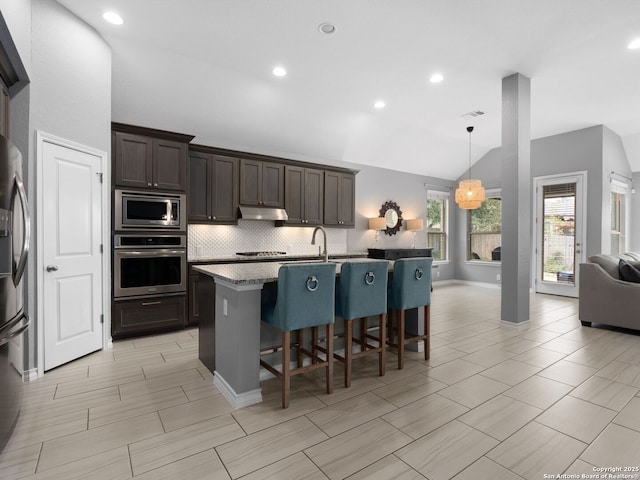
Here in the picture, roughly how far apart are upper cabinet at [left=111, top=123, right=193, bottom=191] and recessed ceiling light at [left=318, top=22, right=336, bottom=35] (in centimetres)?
211

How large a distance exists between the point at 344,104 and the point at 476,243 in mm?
5293

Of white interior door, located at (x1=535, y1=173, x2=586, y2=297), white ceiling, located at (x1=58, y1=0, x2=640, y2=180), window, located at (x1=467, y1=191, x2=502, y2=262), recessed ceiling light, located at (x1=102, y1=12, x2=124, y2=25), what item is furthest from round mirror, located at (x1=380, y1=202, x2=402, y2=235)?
recessed ceiling light, located at (x1=102, y1=12, x2=124, y2=25)

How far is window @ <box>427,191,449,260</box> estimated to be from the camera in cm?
866

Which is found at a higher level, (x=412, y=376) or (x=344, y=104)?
(x=344, y=104)

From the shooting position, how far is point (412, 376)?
2.93 meters

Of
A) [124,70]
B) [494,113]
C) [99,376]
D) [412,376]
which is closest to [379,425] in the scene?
[412,376]

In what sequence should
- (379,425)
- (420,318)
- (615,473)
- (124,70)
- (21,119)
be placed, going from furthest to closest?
(124,70)
(420,318)
(21,119)
(379,425)
(615,473)

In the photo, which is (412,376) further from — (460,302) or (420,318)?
(460,302)

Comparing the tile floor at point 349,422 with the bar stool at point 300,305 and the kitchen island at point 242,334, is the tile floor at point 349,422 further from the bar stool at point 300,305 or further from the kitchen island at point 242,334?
the bar stool at point 300,305

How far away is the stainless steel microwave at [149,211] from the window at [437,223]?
6246 millimetres

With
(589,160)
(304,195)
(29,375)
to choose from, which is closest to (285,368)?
(29,375)

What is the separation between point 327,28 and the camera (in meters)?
3.35

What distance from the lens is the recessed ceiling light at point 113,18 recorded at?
10.3 feet

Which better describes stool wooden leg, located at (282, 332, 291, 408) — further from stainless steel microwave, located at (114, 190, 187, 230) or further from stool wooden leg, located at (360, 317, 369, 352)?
stainless steel microwave, located at (114, 190, 187, 230)
